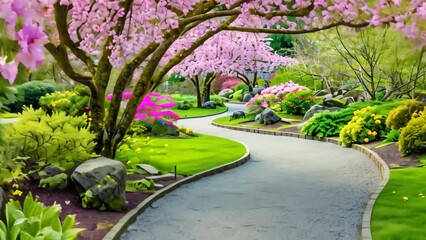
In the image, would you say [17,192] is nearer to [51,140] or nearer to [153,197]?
[51,140]

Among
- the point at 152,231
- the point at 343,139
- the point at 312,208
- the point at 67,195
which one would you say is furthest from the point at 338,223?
the point at 343,139

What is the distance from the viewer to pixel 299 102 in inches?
1069

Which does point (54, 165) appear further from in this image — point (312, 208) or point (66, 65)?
point (312, 208)

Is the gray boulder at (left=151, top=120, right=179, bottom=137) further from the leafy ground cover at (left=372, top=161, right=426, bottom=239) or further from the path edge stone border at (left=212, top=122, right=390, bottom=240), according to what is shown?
the leafy ground cover at (left=372, top=161, right=426, bottom=239)

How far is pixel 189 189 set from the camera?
34.9ft

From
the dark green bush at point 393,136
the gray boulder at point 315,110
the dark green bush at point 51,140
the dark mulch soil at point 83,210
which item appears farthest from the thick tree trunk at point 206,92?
the dark mulch soil at point 83,210

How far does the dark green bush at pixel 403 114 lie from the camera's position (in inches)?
629

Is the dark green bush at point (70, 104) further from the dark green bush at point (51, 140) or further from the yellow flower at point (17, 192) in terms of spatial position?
the yellow flower at point (17, 192)

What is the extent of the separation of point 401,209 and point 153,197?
4.24 metres

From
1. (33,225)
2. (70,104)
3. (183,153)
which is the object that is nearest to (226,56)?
(183,153)

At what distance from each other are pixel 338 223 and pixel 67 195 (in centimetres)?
443

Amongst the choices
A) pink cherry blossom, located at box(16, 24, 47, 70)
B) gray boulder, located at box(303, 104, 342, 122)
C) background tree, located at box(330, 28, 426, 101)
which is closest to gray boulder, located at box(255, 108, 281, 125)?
gray boulder, located at box(303, 104, 342, 122)

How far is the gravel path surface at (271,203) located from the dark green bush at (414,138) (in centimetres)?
104

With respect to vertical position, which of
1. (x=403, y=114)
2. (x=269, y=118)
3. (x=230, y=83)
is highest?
(x=230, y=83)
